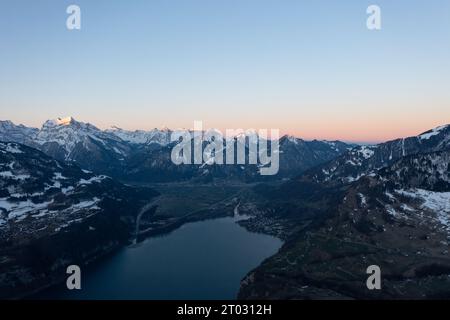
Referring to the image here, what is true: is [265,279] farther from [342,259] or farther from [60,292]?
[60,292]

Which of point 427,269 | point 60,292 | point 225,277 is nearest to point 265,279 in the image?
point 225,277

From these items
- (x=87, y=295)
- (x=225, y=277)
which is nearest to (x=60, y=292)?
(x=87, y=295)
